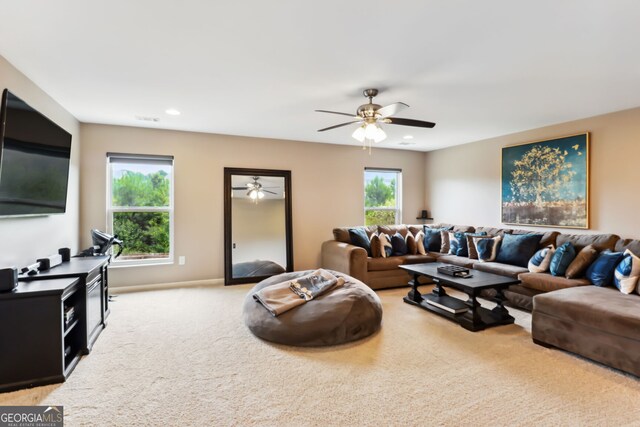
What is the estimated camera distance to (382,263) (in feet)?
15.9

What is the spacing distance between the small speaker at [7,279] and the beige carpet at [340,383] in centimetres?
71

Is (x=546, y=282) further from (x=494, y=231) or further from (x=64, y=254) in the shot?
(x=64, y=254)

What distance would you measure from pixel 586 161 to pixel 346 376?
13.7 ft

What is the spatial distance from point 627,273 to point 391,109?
2.72m

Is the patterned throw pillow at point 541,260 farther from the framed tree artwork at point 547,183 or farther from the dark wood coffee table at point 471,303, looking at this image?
the framed tree artwork at point 547,183

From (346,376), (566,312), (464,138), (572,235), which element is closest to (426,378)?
(346,376)

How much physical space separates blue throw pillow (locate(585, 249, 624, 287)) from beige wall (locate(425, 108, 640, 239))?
0.78 meters

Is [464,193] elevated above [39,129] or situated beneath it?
situated beneath

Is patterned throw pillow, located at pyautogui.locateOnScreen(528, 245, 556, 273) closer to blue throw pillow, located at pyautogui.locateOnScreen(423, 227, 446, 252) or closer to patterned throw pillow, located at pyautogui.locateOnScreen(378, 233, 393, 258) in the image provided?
blue throw pillow, located at pyautogui.locateOnScreen(423, 227, 446, 252)

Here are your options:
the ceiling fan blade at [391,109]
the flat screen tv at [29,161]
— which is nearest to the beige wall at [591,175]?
the ceiling fan blade at [391,109]

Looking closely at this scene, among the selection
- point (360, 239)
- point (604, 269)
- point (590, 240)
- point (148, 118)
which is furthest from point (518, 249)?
point (148, 118)

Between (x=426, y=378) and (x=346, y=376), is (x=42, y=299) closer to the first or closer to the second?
(x=346, y=376)

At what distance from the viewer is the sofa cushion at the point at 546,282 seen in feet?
11.3

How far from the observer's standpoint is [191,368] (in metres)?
2.50
